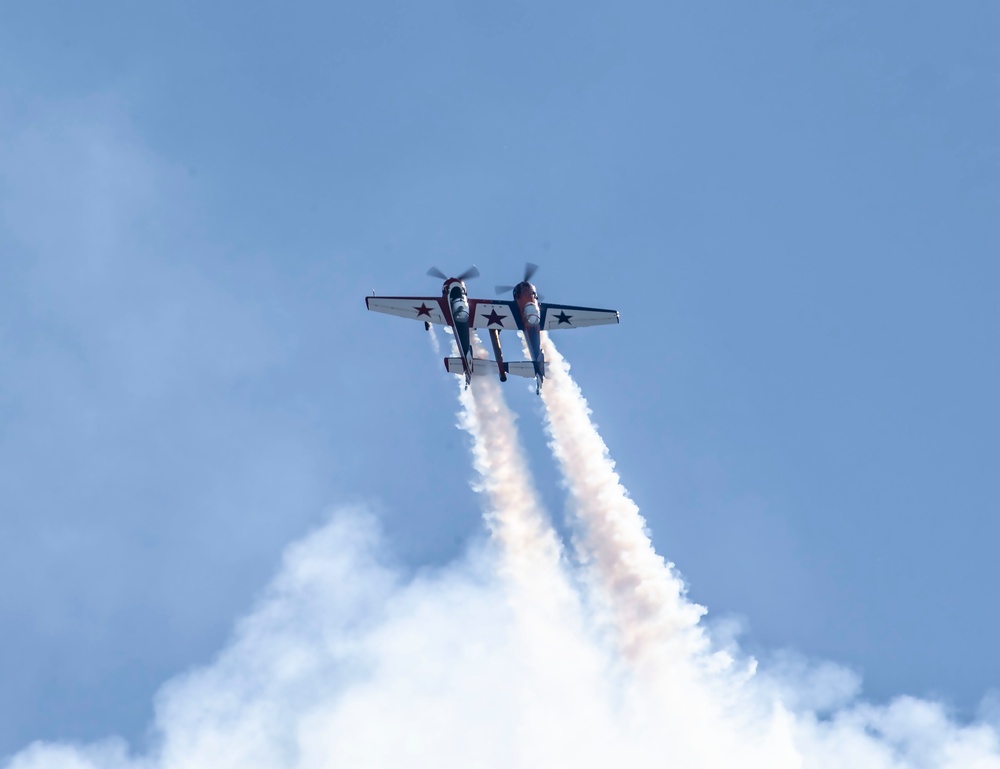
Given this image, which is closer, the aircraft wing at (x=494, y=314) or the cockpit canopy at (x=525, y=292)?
the cockpit canopy at (x=525, y=292)

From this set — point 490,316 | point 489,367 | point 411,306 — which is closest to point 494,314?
point 490,316

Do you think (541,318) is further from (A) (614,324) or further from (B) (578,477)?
(B) (578,477)

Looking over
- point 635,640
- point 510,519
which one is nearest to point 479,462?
point 510,519

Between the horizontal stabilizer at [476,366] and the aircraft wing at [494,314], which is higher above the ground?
the aircraft wing at [494,314]

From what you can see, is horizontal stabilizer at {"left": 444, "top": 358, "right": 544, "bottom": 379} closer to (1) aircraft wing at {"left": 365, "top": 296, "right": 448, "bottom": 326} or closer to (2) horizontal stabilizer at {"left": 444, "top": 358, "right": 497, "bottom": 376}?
(2) horizontal stabilizer at {"left": 444, "top": 358, "right": 497, "bottom": 376}

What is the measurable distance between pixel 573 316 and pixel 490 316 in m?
5.78

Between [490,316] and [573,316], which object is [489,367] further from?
[573,316]

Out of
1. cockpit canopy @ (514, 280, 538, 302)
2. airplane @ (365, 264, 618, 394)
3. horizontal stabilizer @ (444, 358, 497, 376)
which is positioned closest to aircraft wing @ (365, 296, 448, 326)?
airplane @ (365, 264, 618, 394)

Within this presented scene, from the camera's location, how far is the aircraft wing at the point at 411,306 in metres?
71.3

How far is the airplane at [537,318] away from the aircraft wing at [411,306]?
3784mm

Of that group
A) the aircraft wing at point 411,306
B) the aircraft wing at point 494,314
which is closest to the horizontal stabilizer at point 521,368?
the aircraft wing at point 494,314

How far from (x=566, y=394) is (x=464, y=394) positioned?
6887mm

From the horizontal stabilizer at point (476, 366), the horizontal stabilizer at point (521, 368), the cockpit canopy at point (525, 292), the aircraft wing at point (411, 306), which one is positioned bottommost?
the horizontal stabilizer at point (521, 368)

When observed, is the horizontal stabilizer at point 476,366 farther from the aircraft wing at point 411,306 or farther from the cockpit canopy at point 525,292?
the cockpit canopy at point 525,292
